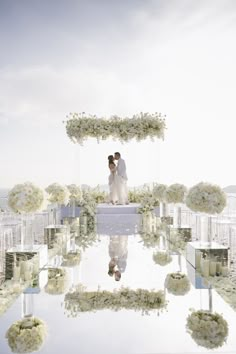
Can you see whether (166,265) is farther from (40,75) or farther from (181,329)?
(40,75)

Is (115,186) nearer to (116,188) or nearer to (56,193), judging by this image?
(116,188)

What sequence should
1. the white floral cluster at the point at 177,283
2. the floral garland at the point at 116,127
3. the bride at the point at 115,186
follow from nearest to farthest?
the white floral cluster at the point at 177,283 < the floral garland at the point at 116,127 < the bride at the point at 115,186

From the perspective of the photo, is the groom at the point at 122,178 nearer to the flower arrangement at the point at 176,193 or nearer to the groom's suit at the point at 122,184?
the groom's suit at the point at 122,184

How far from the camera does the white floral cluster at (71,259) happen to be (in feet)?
22.8

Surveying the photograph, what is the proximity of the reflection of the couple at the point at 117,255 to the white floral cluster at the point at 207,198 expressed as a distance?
4.66ft

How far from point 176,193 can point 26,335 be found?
19.2ft

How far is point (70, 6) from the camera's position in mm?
9141

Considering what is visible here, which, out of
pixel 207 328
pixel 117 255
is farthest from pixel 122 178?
pixel 207 328

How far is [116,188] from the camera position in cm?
1457

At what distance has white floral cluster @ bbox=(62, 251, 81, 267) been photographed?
6945mm

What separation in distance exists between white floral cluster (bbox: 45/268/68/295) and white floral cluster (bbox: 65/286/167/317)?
195 mm

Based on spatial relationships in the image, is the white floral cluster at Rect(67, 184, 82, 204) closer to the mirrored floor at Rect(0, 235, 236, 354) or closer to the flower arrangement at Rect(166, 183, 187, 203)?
the flower arrangement at Rect(166, 183, 187, 203)

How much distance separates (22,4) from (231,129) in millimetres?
5746

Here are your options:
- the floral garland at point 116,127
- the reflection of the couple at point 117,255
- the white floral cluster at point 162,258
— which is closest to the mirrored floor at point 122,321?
the reflection of the couple at point 117,255
